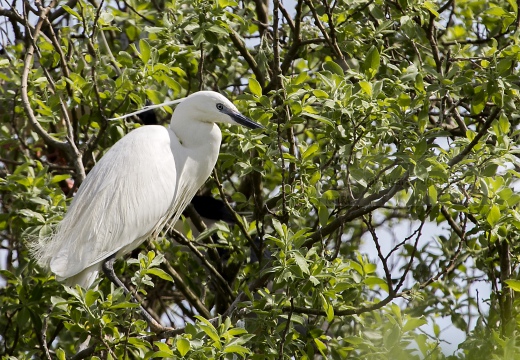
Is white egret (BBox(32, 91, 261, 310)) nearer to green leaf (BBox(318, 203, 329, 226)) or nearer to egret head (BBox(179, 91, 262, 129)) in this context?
egret head (BBox(179, 91, 262, 129))

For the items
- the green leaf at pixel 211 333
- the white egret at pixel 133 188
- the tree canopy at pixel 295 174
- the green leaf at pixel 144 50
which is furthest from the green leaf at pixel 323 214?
the green leaf at pixel 144 50

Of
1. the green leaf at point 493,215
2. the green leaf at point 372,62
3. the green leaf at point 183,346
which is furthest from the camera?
the green leaf at point 372,62

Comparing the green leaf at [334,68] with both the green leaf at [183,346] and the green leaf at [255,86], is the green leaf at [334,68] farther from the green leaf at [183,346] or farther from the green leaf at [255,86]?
the green leaf at [183,346]

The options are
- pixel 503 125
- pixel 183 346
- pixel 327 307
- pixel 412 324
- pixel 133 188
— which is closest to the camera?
pixel 183 346

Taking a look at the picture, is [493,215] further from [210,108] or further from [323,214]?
[210,108]

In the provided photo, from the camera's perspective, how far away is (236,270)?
11.7 feet

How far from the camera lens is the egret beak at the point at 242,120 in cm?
303

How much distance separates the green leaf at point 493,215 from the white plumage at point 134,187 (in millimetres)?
909

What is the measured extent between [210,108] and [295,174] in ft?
1.50

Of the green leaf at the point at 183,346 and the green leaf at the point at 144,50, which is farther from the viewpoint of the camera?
the green leaf at the point at 144,50

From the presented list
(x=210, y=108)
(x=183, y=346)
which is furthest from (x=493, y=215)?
(x=210, y=108)

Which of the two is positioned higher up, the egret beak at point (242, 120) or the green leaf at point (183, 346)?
the egret beak at point (242, 120)

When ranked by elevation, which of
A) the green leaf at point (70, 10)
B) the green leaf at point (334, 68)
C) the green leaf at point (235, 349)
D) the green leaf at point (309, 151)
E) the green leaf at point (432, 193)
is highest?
the green leaf at point (70, 10)

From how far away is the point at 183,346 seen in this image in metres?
2.32
